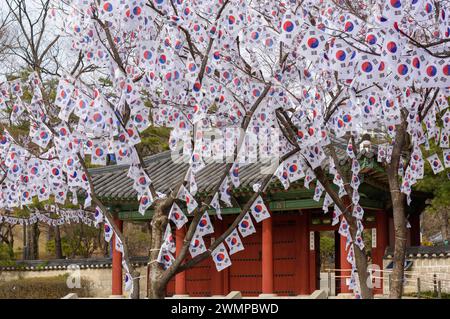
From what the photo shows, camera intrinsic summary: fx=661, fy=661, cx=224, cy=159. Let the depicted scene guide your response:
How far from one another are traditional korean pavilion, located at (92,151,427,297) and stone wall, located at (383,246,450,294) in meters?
0.92

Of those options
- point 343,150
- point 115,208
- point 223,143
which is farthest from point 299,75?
point 115,208

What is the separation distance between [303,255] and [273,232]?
1.23m

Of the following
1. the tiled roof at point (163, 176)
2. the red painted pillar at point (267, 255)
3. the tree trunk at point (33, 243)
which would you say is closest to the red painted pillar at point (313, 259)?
the red painted pillar at point (267, 255)

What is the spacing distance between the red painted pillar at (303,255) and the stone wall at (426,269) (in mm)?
2215

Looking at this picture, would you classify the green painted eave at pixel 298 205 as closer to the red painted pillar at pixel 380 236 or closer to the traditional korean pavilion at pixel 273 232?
the traditional korean pavilion at pixel 273 232

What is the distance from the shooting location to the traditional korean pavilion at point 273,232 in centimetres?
1792

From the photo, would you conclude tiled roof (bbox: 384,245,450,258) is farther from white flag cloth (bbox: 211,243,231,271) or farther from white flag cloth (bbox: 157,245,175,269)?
white flag cloth (bbox: 157,245,175,269)

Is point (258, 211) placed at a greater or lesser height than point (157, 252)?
greater

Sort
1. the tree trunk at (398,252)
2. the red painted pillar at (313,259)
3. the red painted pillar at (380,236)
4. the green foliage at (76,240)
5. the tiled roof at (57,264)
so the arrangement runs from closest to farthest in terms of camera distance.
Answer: the tree trunk at (398,252), the red painted pillar at (380,236), the red painted pillar at (313,259), the tiled roof at (57,264), the green foliage at (76,240)

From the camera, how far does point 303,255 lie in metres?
19.1

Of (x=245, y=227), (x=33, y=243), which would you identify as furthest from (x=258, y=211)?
(x=33, y=243)

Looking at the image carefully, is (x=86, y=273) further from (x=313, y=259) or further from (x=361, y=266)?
(x=361, y=266)

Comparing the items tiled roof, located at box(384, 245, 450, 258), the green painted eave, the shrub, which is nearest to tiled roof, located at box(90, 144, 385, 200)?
the green painted eave

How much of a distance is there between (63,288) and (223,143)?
1780 cm
